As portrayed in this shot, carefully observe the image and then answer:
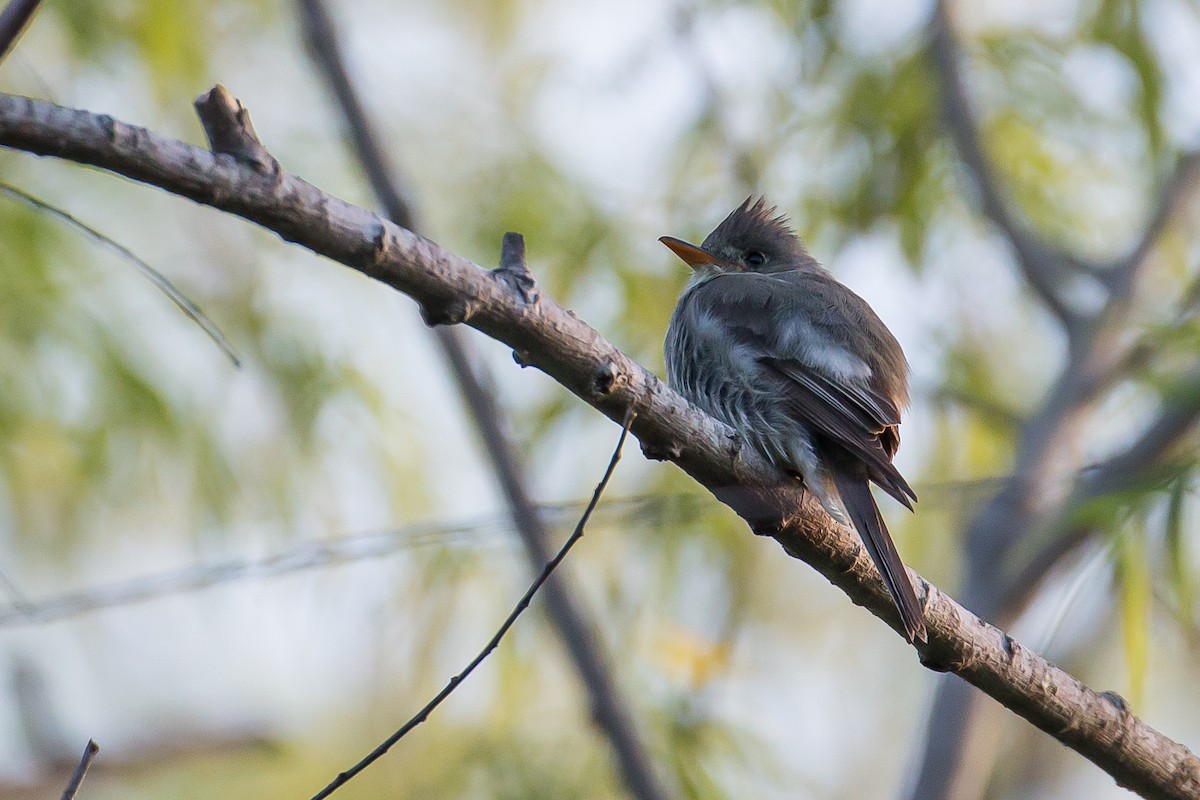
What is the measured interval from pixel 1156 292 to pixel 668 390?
4043mm

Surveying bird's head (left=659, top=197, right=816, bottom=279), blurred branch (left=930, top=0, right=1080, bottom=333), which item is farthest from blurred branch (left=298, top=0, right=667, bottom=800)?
blurred branch (left=930, top=0, right=1080, bottom=333)

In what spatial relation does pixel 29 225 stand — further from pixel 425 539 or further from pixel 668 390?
pixel 668 390

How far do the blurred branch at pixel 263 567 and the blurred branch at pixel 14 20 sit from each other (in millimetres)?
1711

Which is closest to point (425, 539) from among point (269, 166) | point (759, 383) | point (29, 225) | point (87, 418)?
point (759, 383)

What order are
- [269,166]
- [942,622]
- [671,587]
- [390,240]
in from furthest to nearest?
1. [671,587]
2. [942,622]
3. [390,240]
4. [269,166]

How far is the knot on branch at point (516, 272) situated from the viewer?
6.21ft

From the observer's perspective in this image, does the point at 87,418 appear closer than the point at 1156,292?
Yes

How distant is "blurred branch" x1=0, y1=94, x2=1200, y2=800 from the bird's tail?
0.04m

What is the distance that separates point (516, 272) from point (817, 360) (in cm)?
144

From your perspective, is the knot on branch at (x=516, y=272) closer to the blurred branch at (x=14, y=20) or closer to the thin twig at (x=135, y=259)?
the thin twig at (x=135, y=259)

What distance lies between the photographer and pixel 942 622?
230 centimetres

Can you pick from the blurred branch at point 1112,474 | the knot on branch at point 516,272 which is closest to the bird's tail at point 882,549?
the knot on branch at point 516,272

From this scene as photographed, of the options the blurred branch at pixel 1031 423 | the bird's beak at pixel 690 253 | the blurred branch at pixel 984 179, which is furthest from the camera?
the blurred branch at pixel 984 179

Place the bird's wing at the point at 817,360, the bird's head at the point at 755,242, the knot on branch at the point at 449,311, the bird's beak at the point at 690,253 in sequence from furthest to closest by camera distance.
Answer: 1. the bird's head at the point at 755,242
2. the bird's beak at the point at 690,253
3. the bird's wing at the point at 817,360
4. the knot on branch at the point at 449,311
